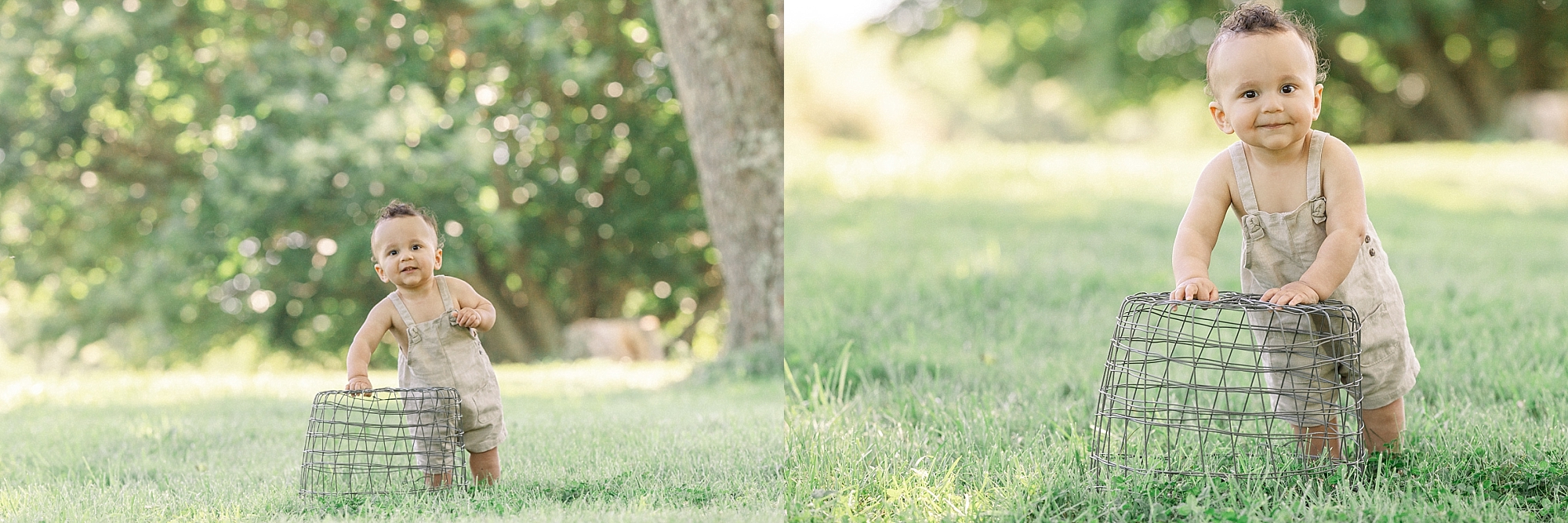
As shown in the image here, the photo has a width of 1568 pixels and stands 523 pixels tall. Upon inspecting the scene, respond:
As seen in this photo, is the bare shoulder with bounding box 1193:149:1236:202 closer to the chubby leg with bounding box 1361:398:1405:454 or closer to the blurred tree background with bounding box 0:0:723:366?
the chubby leg with bounding box 1361:398:1405:454

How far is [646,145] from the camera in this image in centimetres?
688

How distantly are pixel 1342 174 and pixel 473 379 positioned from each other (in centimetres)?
192

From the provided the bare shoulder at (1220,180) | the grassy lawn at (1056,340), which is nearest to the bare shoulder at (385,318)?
the grassy lawn at (1056,340)

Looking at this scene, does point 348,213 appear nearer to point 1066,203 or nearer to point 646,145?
point 646,145

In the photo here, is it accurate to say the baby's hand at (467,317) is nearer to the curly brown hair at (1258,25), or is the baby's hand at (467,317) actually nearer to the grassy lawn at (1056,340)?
the grassy lawn at (1056,340)

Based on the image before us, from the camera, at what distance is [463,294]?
245 centimetres

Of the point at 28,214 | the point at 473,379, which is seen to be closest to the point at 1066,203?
the point at 473,379

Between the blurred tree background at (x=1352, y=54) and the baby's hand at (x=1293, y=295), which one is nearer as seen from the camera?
the baby's hand at (x=1293, y=295)

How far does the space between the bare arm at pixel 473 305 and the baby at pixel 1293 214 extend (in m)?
1.50

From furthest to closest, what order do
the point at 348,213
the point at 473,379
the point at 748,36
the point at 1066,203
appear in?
the point at 1066,203
the point at 348,213
the point at 748,36
the point at 473,379

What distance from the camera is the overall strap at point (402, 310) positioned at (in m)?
2.36

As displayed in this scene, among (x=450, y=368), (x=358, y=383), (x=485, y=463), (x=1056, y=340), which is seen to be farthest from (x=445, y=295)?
(x=1056, y=340)

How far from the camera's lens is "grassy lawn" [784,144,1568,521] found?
2062 mm

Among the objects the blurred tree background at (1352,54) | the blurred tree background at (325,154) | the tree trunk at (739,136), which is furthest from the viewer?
the blurred tree background at (1352,54)
